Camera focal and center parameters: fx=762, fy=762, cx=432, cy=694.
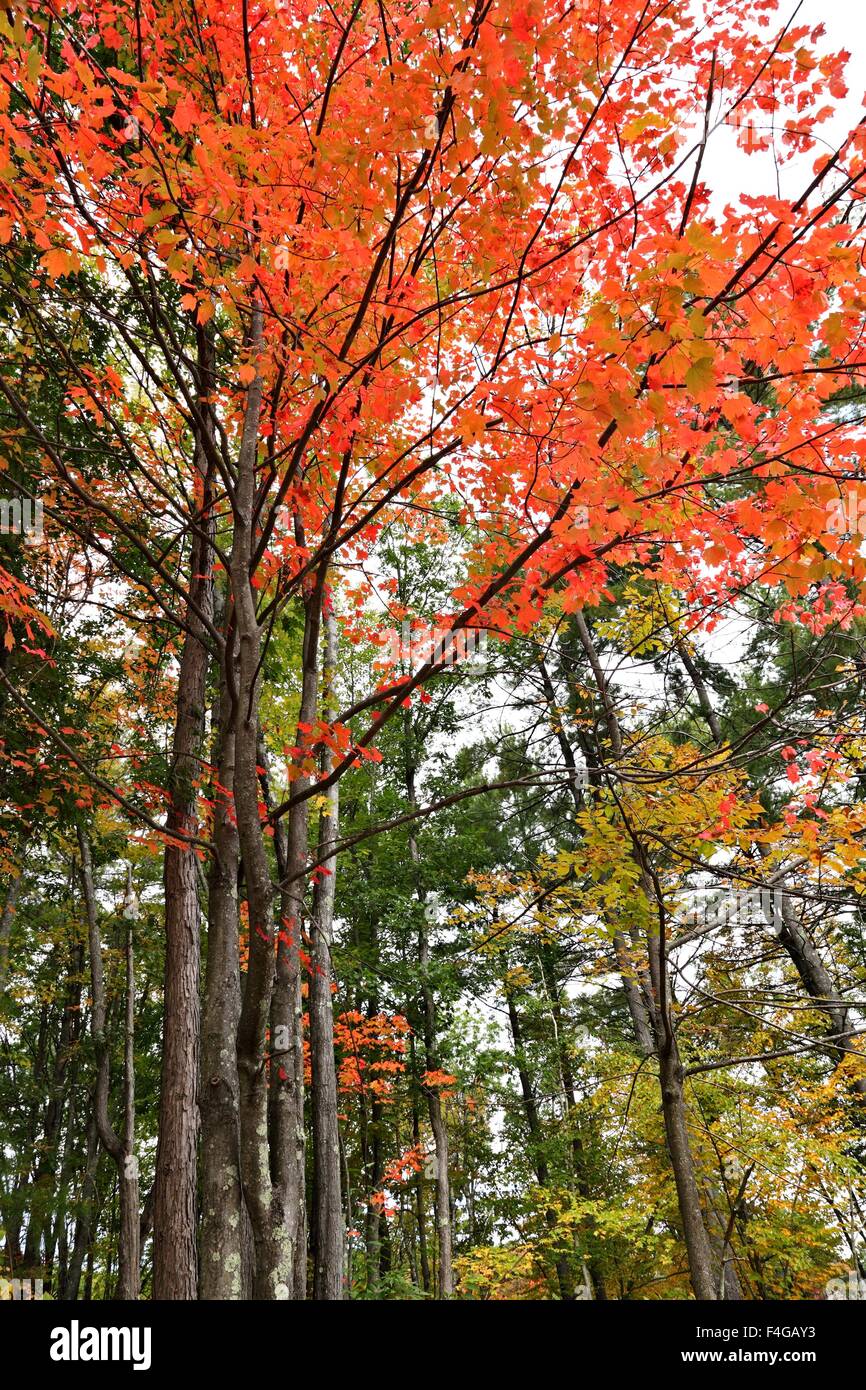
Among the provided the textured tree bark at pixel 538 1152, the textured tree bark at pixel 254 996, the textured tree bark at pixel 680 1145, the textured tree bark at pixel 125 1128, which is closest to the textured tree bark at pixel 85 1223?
the textured tree bark at pixel 125 1128

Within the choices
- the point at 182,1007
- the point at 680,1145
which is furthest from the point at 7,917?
the point at 680,1145

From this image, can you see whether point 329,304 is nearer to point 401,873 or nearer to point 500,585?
point 500,585

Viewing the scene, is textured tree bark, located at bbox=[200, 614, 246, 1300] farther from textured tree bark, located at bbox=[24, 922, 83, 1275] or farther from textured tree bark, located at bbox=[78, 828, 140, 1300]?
textured tree bark, located at bbox=[24, 922, 83, 1275]

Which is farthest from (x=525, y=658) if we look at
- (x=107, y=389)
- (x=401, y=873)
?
(x=107, y=389)

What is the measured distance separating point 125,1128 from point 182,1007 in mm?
6064

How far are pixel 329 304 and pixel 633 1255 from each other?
43.3 ft

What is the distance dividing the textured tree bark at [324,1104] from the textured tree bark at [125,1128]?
281cm

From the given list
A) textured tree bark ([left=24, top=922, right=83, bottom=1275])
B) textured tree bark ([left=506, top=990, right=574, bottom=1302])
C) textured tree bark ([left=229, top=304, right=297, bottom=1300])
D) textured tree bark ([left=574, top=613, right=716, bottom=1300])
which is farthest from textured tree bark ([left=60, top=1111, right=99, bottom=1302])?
textured tree bark ([left=229, top=304, right=297, bottom=1300])

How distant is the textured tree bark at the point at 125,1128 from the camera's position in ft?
28.6

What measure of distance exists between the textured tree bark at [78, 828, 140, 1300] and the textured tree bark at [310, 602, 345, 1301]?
2.81 meters

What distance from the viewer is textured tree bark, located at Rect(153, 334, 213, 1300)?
5113 mm
